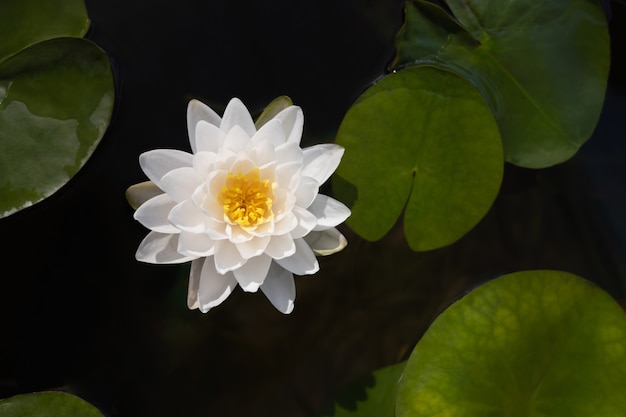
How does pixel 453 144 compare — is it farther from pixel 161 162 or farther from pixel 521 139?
pixel 161 162

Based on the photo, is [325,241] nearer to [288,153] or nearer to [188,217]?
[288,153]

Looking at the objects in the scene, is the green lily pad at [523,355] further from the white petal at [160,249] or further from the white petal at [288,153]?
the white petal at [160,249]

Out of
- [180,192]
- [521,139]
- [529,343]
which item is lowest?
[529,343]

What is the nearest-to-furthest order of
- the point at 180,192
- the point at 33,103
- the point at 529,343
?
1. the point at 180,192
2. the point at 33,103
3. the point at 529,343

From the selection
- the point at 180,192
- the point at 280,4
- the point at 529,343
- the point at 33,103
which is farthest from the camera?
the point at 280,4

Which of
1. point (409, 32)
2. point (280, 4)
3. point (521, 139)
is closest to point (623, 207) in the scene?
point (521, 139)

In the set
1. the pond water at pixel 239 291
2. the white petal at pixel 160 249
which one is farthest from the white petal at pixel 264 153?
the pond water at pixel 239 291
